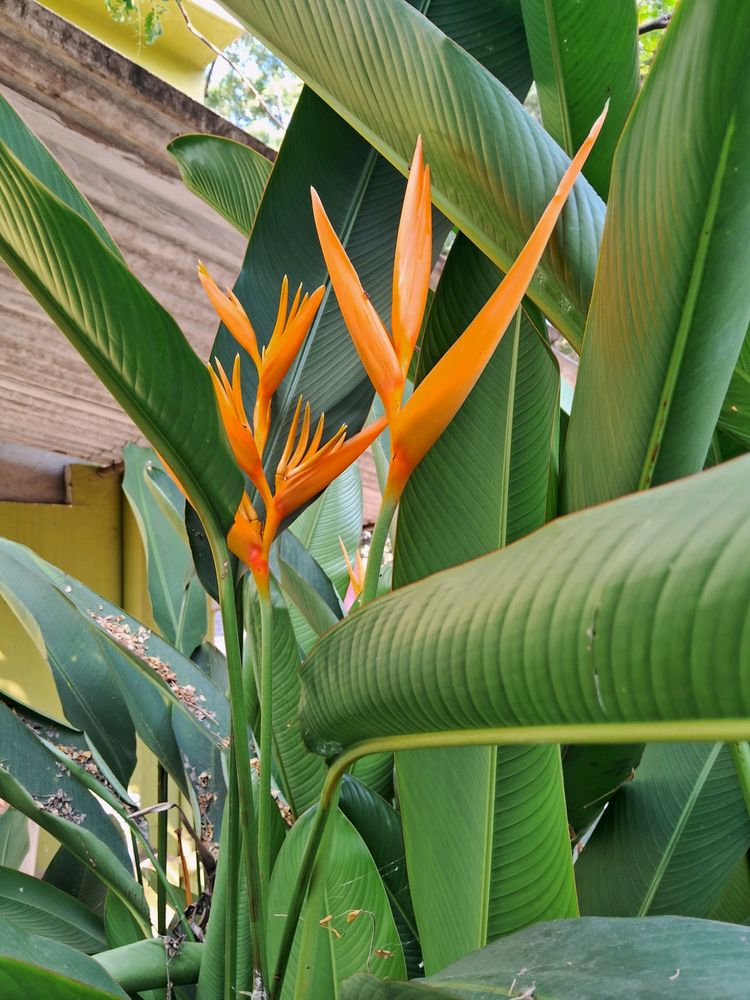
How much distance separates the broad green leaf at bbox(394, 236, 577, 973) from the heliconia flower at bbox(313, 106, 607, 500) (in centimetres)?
8

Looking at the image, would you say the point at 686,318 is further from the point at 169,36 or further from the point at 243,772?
the point at 169,36

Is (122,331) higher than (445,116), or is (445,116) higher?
(445,116)

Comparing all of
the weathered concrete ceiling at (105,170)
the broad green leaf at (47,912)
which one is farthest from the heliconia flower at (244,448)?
the weathered concrete ceiling at (105,170)

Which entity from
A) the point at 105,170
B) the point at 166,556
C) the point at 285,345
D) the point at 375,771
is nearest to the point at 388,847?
the point at 375,771

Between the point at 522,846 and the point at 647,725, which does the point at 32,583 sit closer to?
the point at 522,846

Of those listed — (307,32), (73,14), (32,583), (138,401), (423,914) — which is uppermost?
(73,14)

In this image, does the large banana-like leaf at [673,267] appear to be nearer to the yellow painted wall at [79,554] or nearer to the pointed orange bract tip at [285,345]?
the pointed orange bract tip at [285,345]

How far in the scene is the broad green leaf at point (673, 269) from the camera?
0.95 ft

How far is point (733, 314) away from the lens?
33 cm

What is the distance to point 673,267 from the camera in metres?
0.32

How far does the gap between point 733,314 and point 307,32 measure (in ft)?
0.79

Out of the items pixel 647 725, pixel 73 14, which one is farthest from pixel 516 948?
pixel 73 14

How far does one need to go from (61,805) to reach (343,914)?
23 centimetres

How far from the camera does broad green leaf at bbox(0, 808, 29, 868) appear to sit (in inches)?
28.7
